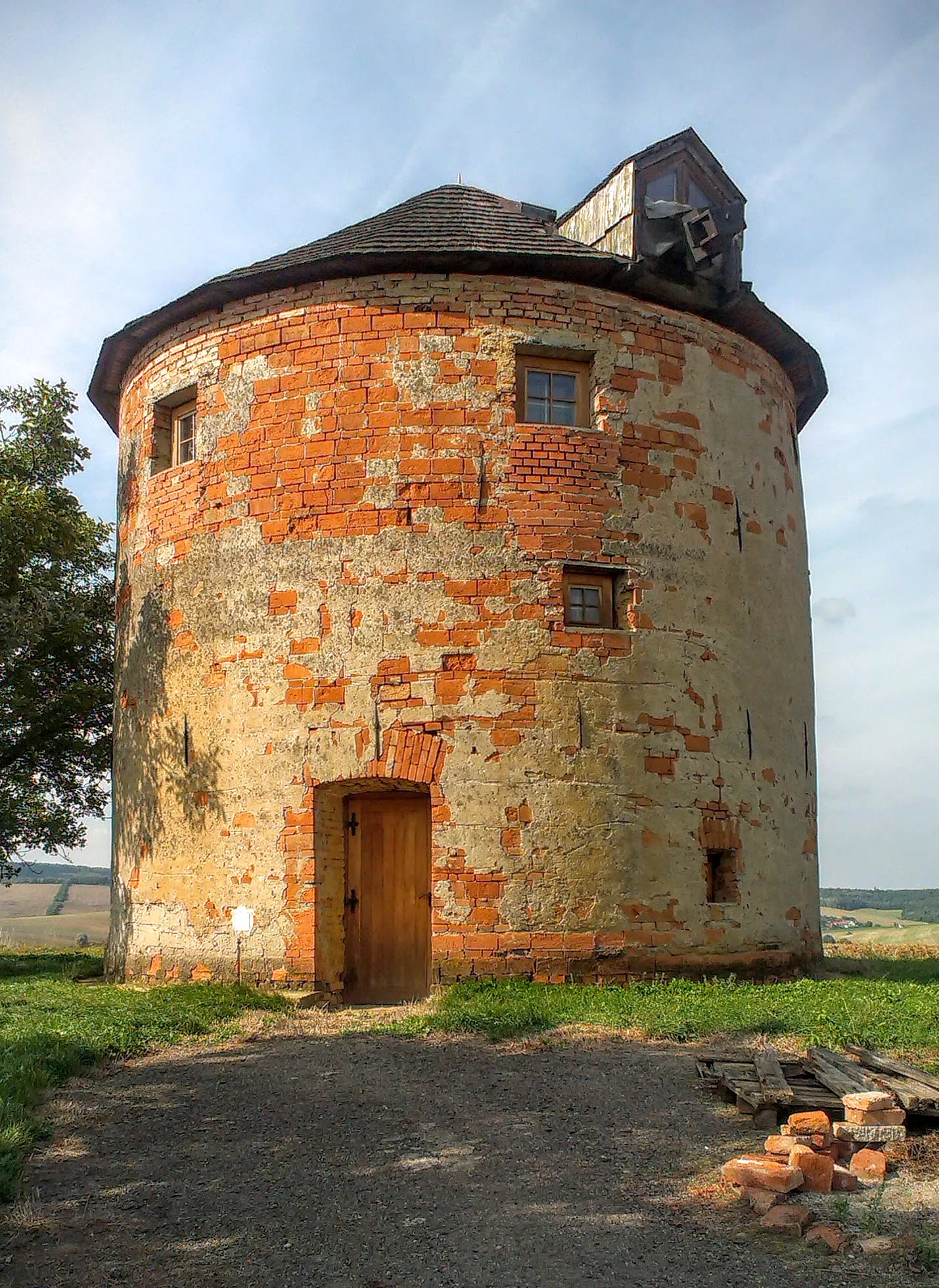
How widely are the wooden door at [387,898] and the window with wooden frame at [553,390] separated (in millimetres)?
4055

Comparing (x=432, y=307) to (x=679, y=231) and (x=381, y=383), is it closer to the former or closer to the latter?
(x=381, y=383)

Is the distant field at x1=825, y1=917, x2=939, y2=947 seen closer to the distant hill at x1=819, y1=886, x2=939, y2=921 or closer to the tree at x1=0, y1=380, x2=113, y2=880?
the tree at x1=0, y1=380, x2=113, y2=880

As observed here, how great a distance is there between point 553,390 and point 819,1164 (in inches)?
317

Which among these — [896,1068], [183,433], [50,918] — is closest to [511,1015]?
[896,1068]

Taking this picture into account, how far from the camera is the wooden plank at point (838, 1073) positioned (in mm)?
5852

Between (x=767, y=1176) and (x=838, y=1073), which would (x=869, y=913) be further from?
(x=767, y=1176)

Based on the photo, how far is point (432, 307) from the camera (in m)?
10.8

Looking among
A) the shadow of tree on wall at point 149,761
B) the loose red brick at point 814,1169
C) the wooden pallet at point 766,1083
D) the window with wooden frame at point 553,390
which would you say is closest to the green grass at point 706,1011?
the wooden pallet at point 766,1083

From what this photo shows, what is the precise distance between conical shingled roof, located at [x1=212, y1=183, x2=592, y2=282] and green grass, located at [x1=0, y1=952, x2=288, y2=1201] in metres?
7.11

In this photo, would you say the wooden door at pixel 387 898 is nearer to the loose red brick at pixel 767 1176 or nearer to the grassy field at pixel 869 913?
the loose red brick at pixel 767 1176

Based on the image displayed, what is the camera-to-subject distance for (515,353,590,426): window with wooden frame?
1100cm

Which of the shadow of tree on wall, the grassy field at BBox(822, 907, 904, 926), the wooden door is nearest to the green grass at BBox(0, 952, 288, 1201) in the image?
the wooden door

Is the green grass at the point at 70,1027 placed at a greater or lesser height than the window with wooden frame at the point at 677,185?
lesser

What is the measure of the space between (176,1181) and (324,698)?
18.1ft
